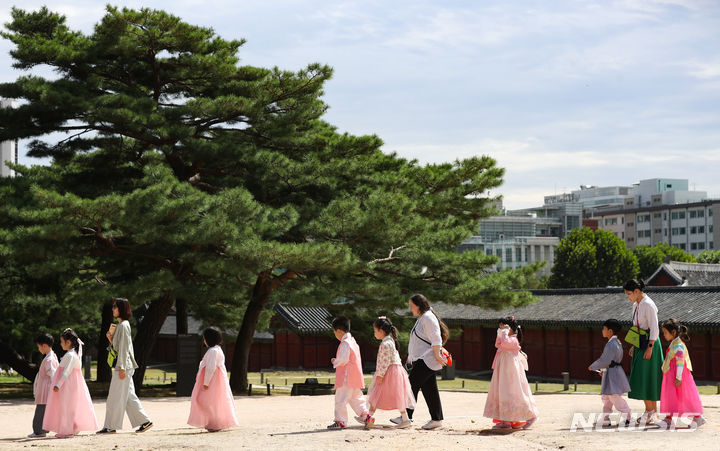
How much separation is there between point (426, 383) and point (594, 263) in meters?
59.8

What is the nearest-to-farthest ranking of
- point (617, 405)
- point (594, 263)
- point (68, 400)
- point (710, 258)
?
1. point (617, 405)
2. point (68, 400)
3. point (594, 263)
4. point (710, 258)

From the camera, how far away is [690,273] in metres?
45.6

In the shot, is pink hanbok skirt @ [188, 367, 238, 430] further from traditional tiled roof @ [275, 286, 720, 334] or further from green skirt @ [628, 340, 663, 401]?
traditional tiled roof @ [275, 286, 720, 334]

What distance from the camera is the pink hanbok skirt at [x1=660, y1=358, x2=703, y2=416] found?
32.1 ft

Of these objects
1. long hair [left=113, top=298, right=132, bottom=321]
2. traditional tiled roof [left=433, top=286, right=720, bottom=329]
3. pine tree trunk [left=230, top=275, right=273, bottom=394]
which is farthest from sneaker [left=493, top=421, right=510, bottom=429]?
traditional tiled roof [left=433, top=286, right=720, bottom=329]

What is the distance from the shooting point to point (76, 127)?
837 inches

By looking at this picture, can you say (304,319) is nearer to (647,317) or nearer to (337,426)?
(337,426)

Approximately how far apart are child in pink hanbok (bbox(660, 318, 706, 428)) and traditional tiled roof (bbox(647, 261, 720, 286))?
35823 mm

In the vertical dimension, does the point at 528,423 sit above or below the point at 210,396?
below

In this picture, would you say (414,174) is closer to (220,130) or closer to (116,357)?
(220,130)

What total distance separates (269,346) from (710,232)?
7983 cm

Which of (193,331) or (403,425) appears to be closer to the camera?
(403,425)

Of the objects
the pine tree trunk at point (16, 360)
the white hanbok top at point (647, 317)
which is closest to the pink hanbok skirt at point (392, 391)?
the white hanbok top at point (647, 317)

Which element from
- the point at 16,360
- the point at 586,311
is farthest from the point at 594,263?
the point at 16,360
